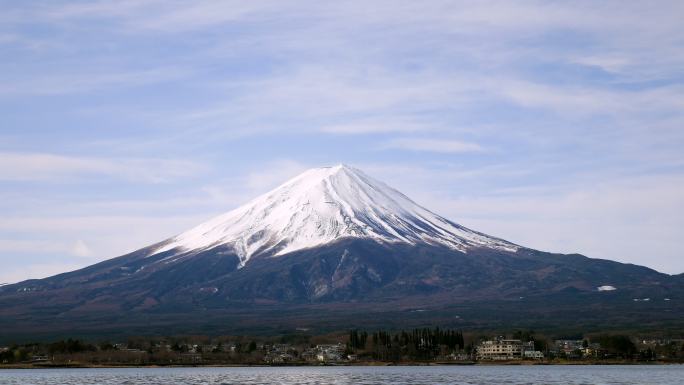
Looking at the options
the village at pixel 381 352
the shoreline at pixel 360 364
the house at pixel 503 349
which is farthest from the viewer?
the house at pixel 503 349

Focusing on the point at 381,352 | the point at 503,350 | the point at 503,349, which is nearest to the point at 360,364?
the point at 381,352

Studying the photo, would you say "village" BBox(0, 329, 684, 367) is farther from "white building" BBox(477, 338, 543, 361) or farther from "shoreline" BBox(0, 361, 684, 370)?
"shoreline" BBox(0, 361, 684, 370)

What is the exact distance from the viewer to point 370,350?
168250mm

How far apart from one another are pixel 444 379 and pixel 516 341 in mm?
63150

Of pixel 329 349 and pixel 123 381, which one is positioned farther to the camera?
pixel 329 349

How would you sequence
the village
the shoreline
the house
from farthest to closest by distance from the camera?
1. the house
2. the village
3. the shoreline

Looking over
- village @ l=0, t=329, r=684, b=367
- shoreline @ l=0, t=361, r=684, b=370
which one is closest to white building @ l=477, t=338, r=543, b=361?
village @ l=0, t=329, r=684, b=367

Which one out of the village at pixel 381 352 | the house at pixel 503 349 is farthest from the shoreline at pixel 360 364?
the house at pixel 503 349

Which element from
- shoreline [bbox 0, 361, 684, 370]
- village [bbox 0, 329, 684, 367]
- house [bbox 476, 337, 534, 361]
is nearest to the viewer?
shoreline [bbox 0, 361, 684, 370]

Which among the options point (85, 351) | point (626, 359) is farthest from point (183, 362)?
point (626, 359)

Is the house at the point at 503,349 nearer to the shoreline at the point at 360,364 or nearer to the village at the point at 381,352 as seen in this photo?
the village at the point at 381,352

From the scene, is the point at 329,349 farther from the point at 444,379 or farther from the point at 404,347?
the point at 444,379

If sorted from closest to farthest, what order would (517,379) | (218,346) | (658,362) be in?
(517,379)
(658,362)
(218,346)

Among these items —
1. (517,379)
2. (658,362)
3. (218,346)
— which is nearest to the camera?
(517,379)
